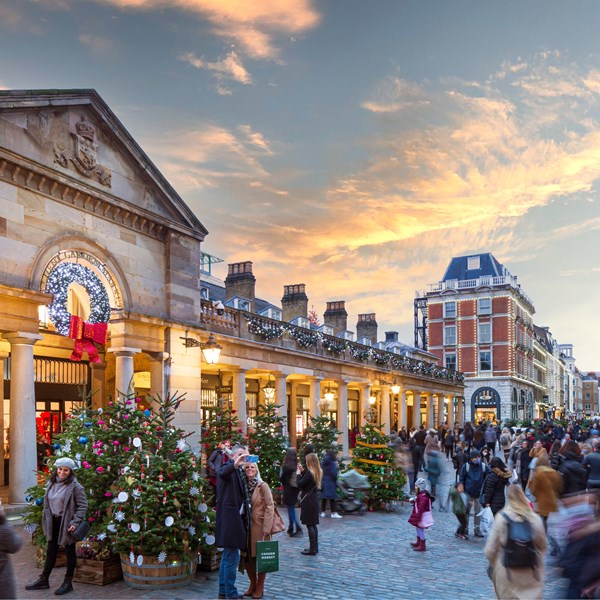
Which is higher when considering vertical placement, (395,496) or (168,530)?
(168,530)

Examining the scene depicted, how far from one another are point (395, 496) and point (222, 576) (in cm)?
956

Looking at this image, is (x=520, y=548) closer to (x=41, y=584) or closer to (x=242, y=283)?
(x=41, y=584)

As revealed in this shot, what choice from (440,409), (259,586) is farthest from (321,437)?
(440,409)

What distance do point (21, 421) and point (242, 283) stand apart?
791 inches

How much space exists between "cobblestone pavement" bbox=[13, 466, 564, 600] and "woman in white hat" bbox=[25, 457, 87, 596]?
0.19 m

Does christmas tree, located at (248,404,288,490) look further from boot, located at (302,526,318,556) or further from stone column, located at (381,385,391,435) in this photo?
stone column, located at (381,385,391,435)

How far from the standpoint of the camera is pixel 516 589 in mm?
6578

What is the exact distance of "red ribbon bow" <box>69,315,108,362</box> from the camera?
54.6 ft

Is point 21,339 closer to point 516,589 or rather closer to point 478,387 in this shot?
point 516,589

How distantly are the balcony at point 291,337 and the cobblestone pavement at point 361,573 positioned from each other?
9937mm

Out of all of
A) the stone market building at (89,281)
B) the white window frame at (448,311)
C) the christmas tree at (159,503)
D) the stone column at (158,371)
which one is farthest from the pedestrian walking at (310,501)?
the white window frame at (448,311)

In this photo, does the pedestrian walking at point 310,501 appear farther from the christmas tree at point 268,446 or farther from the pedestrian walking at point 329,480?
the christmas tree at point 268,446

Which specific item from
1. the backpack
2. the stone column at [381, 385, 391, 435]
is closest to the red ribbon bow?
the backpack

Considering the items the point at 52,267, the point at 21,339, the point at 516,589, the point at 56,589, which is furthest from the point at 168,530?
the point at 52,267
